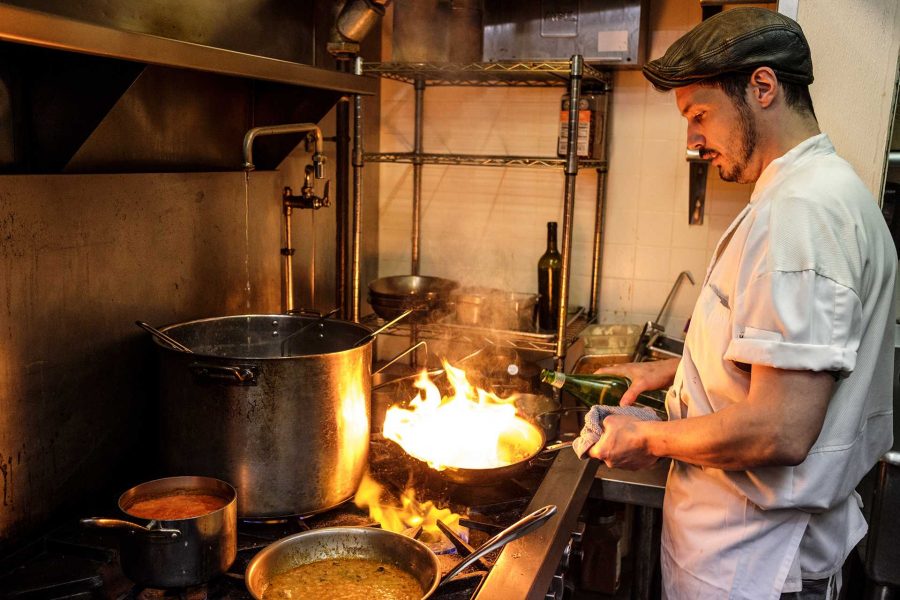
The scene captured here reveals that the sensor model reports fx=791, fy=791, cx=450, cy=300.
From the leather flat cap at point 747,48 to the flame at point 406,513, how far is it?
3.29 feet

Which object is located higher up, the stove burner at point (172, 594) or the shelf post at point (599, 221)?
the shelf post at point (599, 221)

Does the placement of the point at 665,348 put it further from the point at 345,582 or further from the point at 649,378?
the point at 345,582

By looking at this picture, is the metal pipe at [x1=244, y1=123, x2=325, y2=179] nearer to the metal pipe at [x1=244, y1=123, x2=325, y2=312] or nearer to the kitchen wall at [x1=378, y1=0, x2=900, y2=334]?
the metal pipe at [x1=244, y1=123, x2=325, y2=312]

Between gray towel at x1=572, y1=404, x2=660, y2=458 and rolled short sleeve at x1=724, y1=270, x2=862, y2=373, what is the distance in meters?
0.43

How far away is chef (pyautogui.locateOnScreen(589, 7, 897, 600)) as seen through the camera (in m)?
1.24

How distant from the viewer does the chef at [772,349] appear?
4.08 ft

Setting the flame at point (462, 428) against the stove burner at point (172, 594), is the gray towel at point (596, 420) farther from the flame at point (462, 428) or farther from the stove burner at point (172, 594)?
the stove burner at point (172, 594)

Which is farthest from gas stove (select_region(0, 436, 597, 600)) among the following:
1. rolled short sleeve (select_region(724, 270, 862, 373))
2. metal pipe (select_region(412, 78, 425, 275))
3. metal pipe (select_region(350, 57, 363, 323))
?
metal pipe (select_region(412, 78, 425, 275))

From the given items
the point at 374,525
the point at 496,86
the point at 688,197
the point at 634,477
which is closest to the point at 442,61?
the point at 496,86

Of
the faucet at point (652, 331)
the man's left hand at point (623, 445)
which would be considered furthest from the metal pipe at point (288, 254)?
the faucet at point (652, 331)

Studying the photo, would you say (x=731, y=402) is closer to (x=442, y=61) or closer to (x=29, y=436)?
(x=29, y=436)

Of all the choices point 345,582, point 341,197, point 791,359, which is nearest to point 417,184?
point 341,197

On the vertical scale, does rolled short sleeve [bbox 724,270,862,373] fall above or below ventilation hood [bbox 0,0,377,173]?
below

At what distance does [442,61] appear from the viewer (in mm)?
2760
